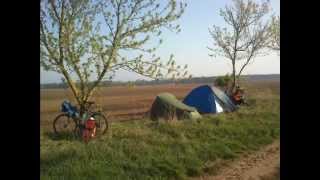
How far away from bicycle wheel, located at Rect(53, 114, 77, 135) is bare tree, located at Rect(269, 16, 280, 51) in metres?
2.21

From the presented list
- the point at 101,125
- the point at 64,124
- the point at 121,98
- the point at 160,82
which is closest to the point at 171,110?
the point at 160,82

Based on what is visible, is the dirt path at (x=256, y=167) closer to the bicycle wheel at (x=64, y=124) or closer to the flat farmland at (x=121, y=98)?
the flat farmland at (x=121, y=98)

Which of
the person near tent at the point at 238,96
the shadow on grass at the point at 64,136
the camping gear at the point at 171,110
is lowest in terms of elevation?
A: the shadow on grass at the point at 64,136

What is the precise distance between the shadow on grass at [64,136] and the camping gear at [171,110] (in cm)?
81

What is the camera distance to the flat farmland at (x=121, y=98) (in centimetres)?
413

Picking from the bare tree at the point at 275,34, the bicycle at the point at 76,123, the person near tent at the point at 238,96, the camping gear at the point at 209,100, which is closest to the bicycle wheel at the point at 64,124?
the bicycle at the point at 76,123

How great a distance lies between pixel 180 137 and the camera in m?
4.12

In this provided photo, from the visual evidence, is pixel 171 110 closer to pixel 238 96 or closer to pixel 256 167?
pixel 238 96

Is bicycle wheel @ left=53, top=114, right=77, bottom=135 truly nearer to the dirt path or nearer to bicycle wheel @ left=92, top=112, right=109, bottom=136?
bicycle wheel @ left=92, top=112, right=109, bottom=136

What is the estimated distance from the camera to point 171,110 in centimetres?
423

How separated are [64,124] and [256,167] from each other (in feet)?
6.54
